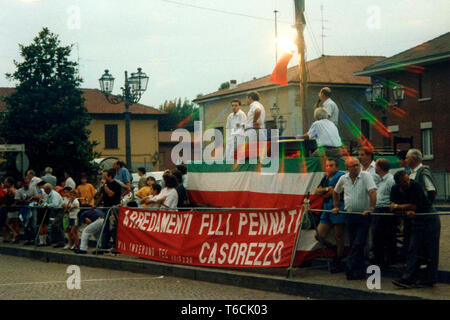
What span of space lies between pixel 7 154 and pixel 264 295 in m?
27.0

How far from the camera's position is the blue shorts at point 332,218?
10.4 m

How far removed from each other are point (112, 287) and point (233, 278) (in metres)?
1.94

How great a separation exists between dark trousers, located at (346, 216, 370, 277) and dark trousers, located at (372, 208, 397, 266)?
1.69 ft

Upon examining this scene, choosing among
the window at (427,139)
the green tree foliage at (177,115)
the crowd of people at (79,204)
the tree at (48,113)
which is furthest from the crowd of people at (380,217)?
the green tree foliage at (177,115)

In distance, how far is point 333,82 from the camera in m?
49.7

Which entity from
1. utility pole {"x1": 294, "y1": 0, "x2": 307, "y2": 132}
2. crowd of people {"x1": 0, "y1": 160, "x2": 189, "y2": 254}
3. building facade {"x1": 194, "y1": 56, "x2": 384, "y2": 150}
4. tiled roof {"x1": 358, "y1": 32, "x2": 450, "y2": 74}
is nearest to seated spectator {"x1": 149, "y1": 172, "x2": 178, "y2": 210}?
crowd of people {"x1": 0, "y1": 160, "x2": 189, "y2": 254}

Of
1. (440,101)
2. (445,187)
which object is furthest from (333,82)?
(445,187)

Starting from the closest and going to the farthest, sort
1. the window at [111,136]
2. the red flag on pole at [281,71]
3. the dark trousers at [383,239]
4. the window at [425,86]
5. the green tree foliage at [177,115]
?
the dark trousers at [383,239] → the red flag on pole at [281,71] → the window at [425,86] → the window at [111,136] → the green tree foliage at [177,115]

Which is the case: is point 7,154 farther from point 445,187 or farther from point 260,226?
point 260,226

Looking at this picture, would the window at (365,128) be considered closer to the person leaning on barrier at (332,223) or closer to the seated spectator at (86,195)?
the seated spectator at (86,195)

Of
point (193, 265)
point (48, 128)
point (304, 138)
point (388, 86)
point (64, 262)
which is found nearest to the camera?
point (193, 265)

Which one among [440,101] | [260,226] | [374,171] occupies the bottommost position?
[260,226]

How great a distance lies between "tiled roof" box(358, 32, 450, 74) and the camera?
3703 cm

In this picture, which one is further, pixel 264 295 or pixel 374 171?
pixel 374 171
